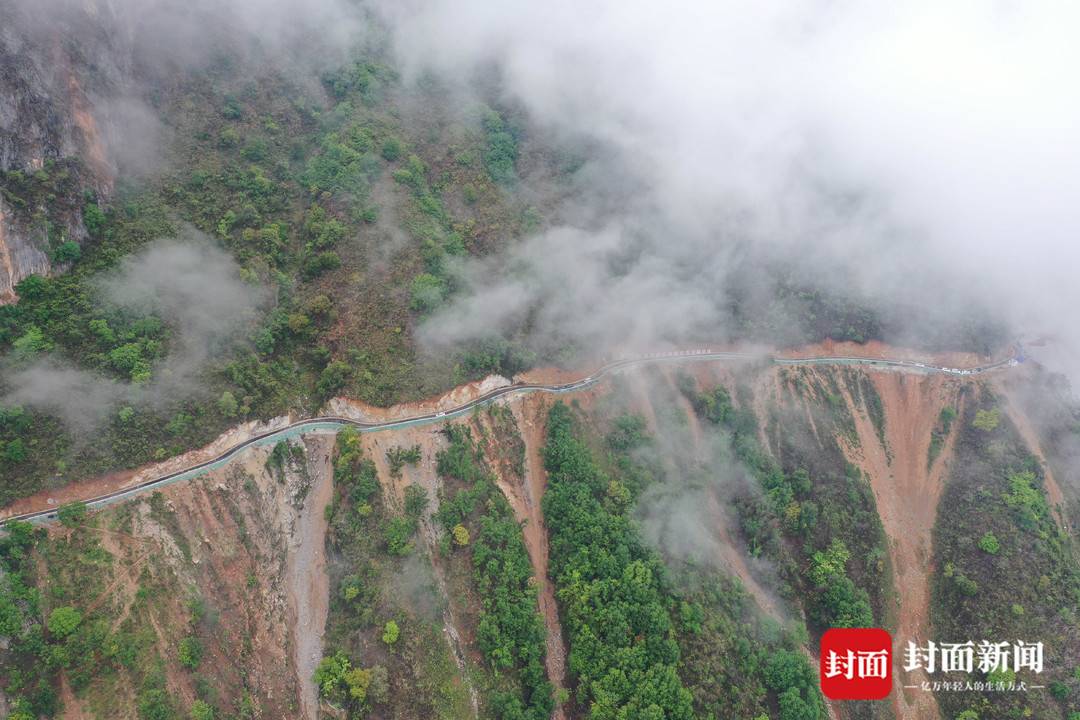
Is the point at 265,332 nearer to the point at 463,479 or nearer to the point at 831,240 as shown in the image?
the point at 463,479

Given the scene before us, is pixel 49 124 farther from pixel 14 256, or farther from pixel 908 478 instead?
pixel 908 478

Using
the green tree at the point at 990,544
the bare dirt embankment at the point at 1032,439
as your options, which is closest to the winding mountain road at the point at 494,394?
the bare dirt embankment at the point at 1032,439

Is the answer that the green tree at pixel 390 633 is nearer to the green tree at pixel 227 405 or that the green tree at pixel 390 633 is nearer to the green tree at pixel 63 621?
the green tree at pixel 63 621

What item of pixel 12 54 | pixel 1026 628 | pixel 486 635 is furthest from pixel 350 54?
pixel 1026 628

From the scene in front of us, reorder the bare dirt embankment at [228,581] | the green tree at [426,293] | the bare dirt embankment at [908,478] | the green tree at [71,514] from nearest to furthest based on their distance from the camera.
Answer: the green tree at [71,514]
the bare dirt embankment at [228,581]
the bare dirt embankment at [908,478]
the green tree at [426,293]

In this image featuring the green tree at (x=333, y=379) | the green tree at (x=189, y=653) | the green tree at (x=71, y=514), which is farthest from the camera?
the green tree at (x=333, y=379)

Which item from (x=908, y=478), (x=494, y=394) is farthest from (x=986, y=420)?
(x=494, y=394)
